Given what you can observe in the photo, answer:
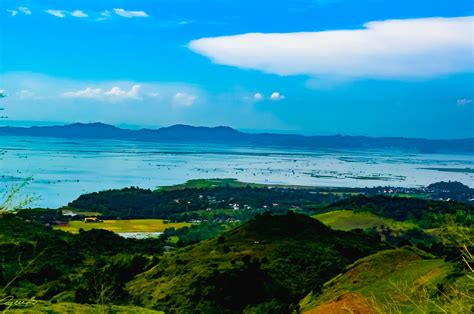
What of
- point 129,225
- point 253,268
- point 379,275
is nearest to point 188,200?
point 129,225

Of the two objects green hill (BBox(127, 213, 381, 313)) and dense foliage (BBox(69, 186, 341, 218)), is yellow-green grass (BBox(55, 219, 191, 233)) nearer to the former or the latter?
dense foliage (BBox(69, 186, 341, 218))

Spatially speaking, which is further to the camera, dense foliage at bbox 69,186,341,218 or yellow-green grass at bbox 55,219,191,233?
dense foliage at bbox 69,186,341,218

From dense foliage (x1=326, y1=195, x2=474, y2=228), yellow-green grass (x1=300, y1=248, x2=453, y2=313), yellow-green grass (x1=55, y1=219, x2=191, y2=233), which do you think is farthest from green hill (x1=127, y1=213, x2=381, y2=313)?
yellow-green grass (x1=55, y1=219, x2=191, y2=233)

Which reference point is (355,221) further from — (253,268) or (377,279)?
(377,279)

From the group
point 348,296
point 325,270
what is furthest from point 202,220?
point 348,296

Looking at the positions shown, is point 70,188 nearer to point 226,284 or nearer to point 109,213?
point 109,213

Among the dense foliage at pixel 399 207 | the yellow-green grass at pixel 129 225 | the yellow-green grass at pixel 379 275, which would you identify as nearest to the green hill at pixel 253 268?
the yellow-green grass at pixel 379 275
